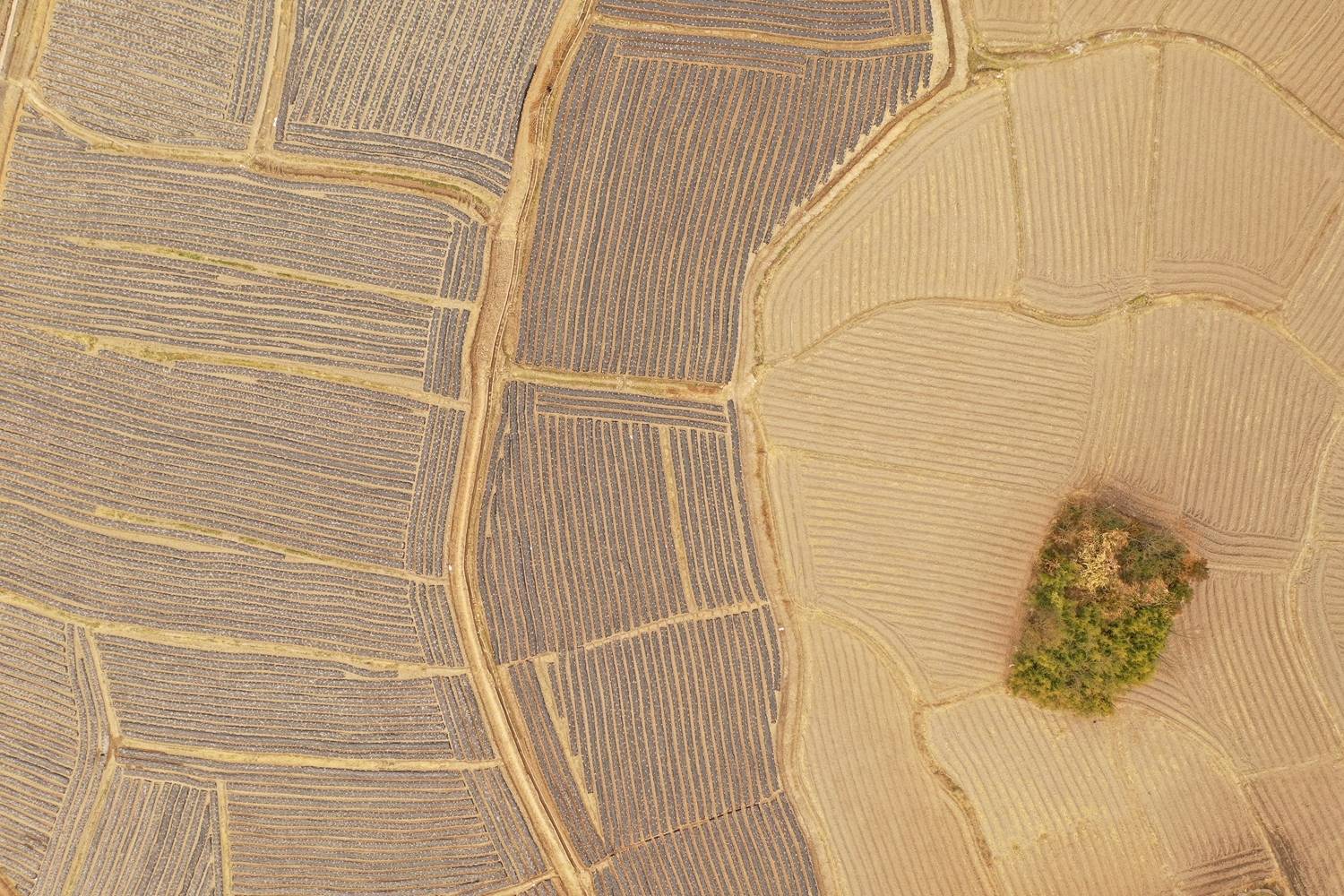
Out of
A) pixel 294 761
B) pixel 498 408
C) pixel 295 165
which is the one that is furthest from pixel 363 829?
pixel 295 165

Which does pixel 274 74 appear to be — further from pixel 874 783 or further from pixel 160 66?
pixel 874 783

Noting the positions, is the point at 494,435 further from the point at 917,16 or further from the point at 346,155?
the point at 917,16

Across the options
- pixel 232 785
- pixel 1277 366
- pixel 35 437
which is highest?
pixel 1277 366

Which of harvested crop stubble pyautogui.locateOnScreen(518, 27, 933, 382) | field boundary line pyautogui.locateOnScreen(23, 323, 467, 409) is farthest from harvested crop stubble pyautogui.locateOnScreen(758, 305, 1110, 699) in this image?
field boundary line pyautogui.locateOnScreen(23, 323, 467, 409)

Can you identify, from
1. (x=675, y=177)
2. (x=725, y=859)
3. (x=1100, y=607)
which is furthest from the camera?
(x=725, y=859)

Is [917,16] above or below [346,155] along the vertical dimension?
above

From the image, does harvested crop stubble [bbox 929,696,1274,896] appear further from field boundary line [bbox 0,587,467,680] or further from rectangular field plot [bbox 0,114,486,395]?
rectangular field plot [bbox 0,114,486,395]

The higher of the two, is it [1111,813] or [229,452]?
[229,452]

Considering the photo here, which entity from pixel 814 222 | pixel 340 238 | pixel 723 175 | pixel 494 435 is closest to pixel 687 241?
pixel 723 175
